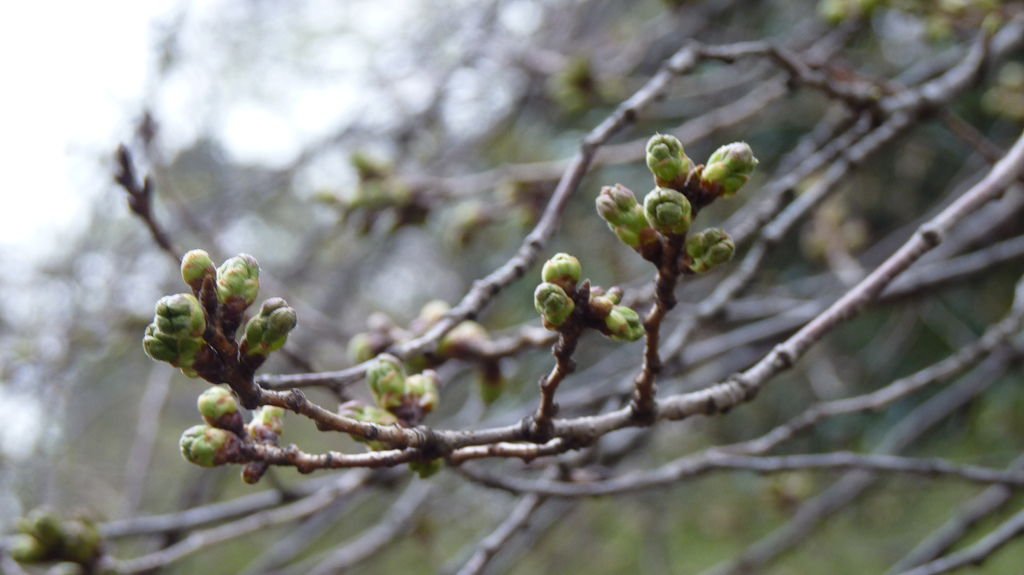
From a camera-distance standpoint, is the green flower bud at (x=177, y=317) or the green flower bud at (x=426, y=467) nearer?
the green flower bud at (x=177, y=317)

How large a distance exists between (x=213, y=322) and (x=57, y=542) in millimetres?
875

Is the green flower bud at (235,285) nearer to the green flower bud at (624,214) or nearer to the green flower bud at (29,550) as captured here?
the green flower bud at (624,214)

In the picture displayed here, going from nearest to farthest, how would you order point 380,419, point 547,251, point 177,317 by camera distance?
point 177,317 < point 380,419 < point 547,251

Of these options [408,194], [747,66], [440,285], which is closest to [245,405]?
[408,194]

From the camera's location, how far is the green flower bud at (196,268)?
83 centimetres

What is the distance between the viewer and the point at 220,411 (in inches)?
36.5

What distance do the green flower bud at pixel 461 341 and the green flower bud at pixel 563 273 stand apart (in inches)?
18.7

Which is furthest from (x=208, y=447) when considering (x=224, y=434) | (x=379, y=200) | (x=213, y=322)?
(x=379, y=200)

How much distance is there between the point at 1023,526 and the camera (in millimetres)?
1509

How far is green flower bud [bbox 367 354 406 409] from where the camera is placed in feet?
3.53

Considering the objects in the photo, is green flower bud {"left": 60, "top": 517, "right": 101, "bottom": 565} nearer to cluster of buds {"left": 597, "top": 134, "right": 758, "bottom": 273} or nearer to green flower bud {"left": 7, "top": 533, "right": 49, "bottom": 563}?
green flower bud {"left": 7, "top": 533, "right": 49, "bottom": 563}

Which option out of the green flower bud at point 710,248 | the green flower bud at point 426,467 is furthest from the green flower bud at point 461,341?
the green flower bud at point 710,248

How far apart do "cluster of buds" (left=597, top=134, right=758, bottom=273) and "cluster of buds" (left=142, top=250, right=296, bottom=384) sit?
380 mm

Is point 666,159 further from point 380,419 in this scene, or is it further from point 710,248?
point 380,419
